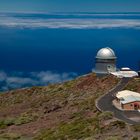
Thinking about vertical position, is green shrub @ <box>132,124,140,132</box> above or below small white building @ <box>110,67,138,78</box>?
above

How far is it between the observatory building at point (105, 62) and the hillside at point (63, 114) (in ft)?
4.39

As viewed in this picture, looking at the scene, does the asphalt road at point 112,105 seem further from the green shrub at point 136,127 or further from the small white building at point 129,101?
the green shrub at point 136,127

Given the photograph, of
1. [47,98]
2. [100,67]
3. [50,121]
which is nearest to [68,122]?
[50,121]

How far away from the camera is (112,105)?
170 feet

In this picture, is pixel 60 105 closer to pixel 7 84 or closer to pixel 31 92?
pixel 31 92

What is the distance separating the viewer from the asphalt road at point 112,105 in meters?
46.1

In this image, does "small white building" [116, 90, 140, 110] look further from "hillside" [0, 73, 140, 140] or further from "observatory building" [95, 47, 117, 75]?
"observatory building" [95, 47, 117, 75]

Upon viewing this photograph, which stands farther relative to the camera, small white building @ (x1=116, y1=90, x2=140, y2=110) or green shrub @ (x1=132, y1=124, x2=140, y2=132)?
small white building @ (x1=116, y1=90, x2=140, y2=110)

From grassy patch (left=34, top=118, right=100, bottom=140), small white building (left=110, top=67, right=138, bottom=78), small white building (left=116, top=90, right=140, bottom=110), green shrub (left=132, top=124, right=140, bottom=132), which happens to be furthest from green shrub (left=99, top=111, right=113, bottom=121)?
small white building (left=110, top=67, right=138, bottom=78)

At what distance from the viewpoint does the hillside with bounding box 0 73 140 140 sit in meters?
41.1

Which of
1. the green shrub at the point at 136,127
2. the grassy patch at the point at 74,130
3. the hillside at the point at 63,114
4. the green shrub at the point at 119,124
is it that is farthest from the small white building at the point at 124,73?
the green shrub at the point at 136,127

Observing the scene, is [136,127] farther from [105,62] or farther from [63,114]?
[105,62]

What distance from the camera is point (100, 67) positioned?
67.8 metres

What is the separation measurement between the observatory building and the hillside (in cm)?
134
